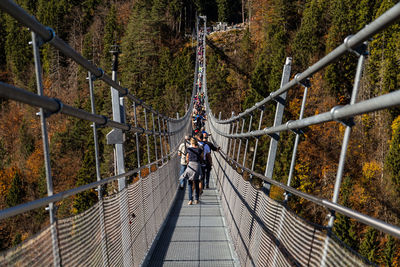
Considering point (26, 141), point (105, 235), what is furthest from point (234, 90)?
point (105, 235)

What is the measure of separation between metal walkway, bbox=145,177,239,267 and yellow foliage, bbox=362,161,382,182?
16.5 metres

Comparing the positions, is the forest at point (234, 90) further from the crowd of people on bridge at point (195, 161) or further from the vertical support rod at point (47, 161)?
the crowd of people on bridge at point (195, 161)

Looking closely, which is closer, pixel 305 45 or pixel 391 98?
pixel 391 98

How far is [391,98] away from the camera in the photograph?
911 mm

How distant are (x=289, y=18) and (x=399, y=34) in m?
20.6

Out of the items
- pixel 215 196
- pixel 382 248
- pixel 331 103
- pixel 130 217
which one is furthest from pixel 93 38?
pixel 130 217

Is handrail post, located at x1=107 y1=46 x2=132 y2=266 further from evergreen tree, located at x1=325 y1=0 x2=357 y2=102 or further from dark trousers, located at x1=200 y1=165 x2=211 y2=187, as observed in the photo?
evergreen tree, located at x1=325 y1=0 x2=357 y2=102

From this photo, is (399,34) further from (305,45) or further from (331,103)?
(305,45)

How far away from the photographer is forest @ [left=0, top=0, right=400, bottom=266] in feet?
65.9

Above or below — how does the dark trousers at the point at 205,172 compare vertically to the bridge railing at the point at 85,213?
below

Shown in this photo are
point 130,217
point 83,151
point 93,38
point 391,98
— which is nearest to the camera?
point 391,98

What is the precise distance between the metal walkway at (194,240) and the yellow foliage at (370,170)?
16504 mm

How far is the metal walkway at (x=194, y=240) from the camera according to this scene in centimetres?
346

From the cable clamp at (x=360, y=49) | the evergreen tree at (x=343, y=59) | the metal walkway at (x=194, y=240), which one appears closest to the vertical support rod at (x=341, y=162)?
the cable clamp at (x=360, y=49)
